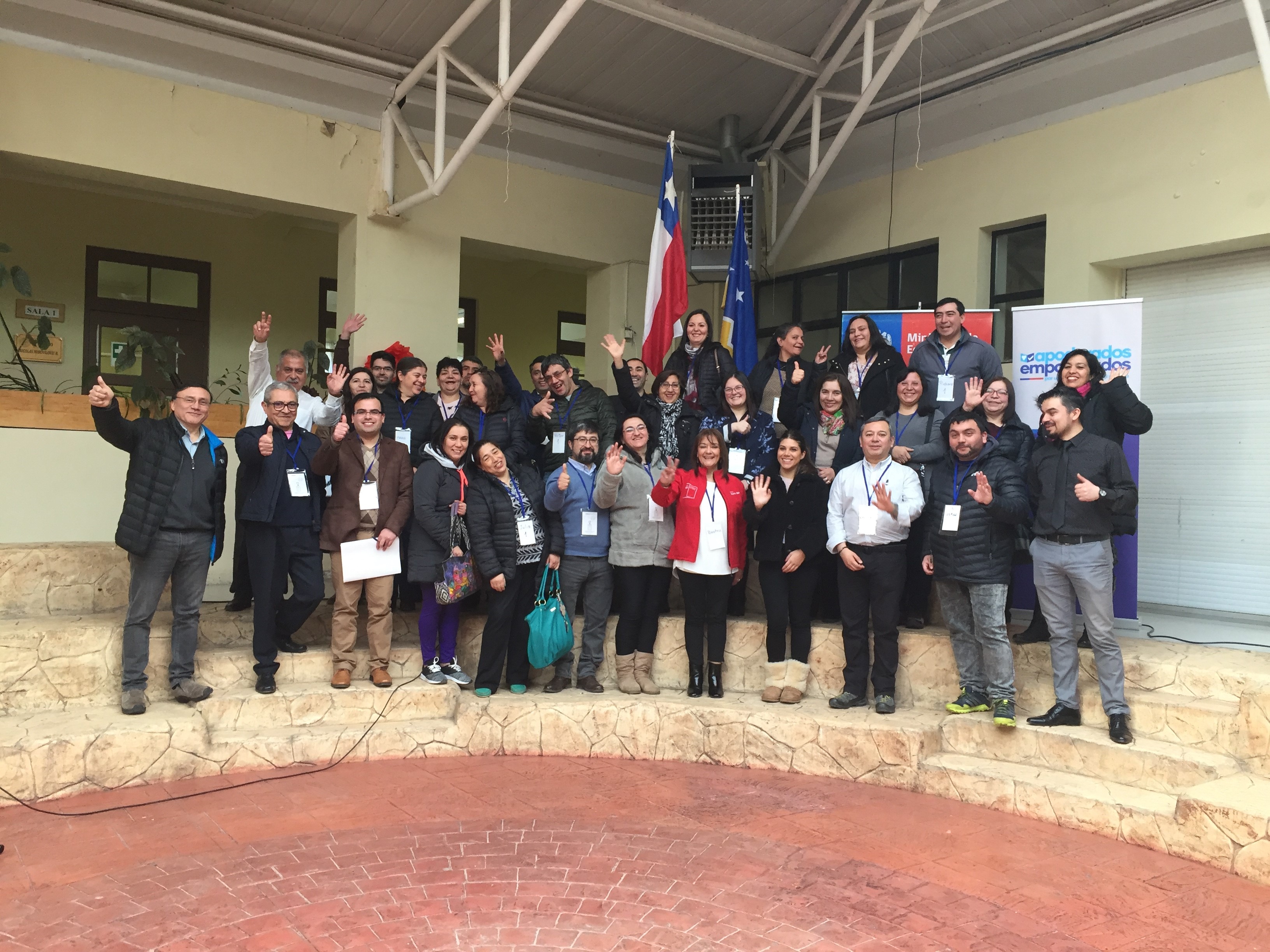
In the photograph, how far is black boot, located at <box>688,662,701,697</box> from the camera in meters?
5.77

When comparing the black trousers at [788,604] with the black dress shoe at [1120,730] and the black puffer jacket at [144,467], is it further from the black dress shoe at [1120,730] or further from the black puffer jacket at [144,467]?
the black puffer jacket at [144,467]

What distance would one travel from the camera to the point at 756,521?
5.67 meters

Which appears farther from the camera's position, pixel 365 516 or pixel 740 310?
pixel 740 310

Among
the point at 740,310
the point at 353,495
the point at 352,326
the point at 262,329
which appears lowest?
the point at 353,495

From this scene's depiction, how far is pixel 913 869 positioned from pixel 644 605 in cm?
237

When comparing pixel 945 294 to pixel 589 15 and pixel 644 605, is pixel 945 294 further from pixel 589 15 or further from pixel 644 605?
pixel 644 605

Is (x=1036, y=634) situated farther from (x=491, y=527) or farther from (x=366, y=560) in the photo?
(x=366, y=560)

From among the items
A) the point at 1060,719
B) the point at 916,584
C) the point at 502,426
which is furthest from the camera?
the point at 502,426

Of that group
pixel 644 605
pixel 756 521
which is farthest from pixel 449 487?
pixel 756 521

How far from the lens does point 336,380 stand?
563 cm

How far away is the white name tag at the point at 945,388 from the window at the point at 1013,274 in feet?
6.61

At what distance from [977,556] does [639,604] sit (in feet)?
6.38

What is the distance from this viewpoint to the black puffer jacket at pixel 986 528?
5.01 metres

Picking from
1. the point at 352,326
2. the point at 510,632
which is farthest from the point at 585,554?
the point at 352,326
